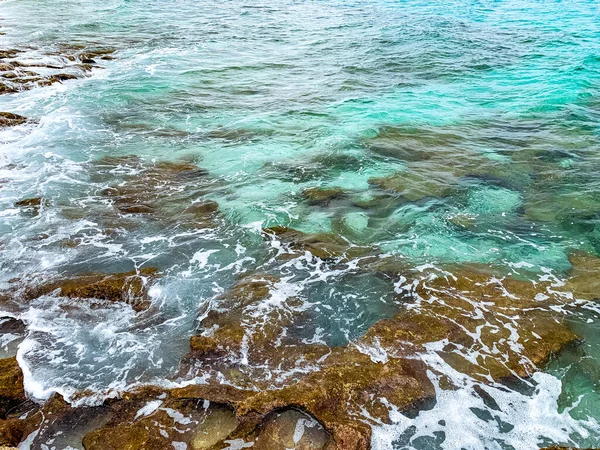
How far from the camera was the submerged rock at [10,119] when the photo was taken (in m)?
18.4

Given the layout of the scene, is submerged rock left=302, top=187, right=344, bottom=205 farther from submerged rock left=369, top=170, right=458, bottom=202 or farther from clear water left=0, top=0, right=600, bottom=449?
submerged rock left=369, top=170, right=458, bottom=202

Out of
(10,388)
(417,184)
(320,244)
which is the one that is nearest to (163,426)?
(10,388)

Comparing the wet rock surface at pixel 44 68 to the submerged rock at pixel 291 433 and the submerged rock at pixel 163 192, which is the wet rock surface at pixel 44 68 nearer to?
the submerged rock at pixel 163 192

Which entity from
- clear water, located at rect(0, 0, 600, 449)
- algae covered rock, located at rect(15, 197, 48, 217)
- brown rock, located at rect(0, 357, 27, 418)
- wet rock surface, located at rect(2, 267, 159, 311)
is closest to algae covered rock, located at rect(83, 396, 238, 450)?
clear water, located at rect(0, 0, 600, 449)

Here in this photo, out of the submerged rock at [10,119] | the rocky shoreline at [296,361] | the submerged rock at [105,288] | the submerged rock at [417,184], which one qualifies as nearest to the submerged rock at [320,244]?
the rocky shoreline at [296,361]

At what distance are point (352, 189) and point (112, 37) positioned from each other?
3183cm

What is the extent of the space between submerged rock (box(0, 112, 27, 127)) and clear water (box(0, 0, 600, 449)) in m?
0.50

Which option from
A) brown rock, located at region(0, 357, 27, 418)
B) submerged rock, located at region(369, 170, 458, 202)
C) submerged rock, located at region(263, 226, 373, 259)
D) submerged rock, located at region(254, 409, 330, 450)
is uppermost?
brown rock, located at region(0, 357, 27, 418)

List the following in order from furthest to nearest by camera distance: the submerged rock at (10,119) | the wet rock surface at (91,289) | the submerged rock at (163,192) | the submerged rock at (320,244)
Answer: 1. the submerged rock at (10,119)
2. the submerged rock at (163,192)
3. the submerged rock at (320,244)
4. the wet rock surface at (91,289)

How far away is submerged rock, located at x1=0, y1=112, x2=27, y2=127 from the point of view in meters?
18.4

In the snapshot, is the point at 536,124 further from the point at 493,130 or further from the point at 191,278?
the point at 191,278

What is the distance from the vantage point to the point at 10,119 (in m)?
18.7

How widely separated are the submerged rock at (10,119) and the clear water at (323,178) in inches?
19.8

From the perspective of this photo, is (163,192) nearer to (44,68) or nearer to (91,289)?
(91,289)
